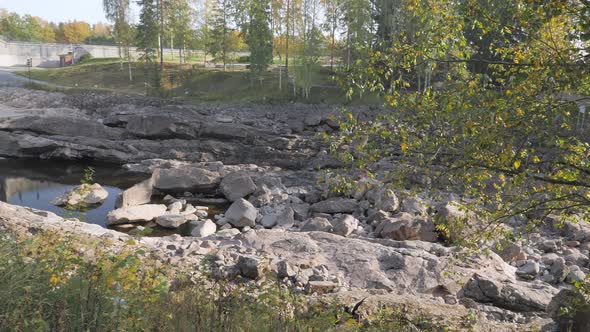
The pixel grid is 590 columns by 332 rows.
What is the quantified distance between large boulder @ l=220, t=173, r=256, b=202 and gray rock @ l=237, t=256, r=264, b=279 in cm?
1076

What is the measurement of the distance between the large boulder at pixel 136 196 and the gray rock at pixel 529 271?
14342 millimetres

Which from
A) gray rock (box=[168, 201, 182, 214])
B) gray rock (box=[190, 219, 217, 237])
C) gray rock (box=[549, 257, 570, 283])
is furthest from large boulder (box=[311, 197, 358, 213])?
Answer: gray rock (box=[549, 257, 570, 283])

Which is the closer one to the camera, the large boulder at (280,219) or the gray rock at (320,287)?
the gray rock at (320,287)

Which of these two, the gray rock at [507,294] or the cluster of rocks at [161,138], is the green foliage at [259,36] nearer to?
the cluster of rocks at [161,138]

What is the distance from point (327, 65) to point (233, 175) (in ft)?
141

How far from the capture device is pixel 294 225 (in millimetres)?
17188

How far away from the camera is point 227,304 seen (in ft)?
18.4

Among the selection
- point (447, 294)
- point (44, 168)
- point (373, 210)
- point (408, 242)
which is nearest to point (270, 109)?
point (44, 168)

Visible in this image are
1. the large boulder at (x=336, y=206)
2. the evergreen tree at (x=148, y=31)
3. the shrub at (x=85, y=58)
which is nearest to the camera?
the large boulder at (x=336, y=206)

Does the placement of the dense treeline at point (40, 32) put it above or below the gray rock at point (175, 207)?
above

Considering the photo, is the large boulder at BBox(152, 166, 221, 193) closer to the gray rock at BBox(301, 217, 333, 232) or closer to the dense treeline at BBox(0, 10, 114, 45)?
the gray rock at BBox(301, 217, 333, 232)

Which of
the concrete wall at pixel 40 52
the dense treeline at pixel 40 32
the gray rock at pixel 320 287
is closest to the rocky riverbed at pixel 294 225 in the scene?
the gray rock at pixel 320 287

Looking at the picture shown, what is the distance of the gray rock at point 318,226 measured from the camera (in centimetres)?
1556

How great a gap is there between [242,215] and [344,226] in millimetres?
4125
